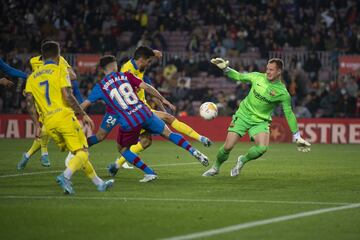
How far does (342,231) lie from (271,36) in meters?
23.7

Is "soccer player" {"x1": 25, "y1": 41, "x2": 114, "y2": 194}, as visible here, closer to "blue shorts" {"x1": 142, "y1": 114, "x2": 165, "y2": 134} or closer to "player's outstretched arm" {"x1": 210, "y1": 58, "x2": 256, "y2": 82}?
"blue shorts" {"x1": 142, "y1": 114, "x2": 165, "y2": 134}

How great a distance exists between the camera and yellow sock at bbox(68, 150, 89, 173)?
37.7ft

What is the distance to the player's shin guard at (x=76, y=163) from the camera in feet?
37.7

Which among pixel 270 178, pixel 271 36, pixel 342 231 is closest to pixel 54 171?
pixel 270 178

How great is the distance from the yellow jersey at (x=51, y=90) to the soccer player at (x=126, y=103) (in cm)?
149

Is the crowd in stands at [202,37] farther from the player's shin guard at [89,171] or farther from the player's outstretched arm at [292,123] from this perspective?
the player's shin guard at [89,171]

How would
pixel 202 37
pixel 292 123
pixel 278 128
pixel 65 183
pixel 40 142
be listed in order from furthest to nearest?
pixel 202 37 → pixel 278 128 → pixel 40 142 → pixel 292 123 → pixel 65 183

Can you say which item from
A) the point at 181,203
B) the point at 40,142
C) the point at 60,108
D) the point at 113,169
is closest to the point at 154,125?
the point at 113,169

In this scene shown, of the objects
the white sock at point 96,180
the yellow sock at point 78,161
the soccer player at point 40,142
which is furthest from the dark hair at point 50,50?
the soccer player at point 40,142

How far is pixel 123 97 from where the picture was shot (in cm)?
1342

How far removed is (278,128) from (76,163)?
18.5 m

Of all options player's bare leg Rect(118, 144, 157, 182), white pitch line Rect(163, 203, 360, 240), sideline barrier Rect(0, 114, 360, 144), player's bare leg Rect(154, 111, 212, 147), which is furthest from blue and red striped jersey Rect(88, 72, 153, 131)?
sideline barrier Rect(0, 114, 360, 144)

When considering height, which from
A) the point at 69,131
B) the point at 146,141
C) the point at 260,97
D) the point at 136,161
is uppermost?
the point at 69,131

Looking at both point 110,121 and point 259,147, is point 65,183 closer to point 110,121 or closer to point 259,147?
point 110,121
